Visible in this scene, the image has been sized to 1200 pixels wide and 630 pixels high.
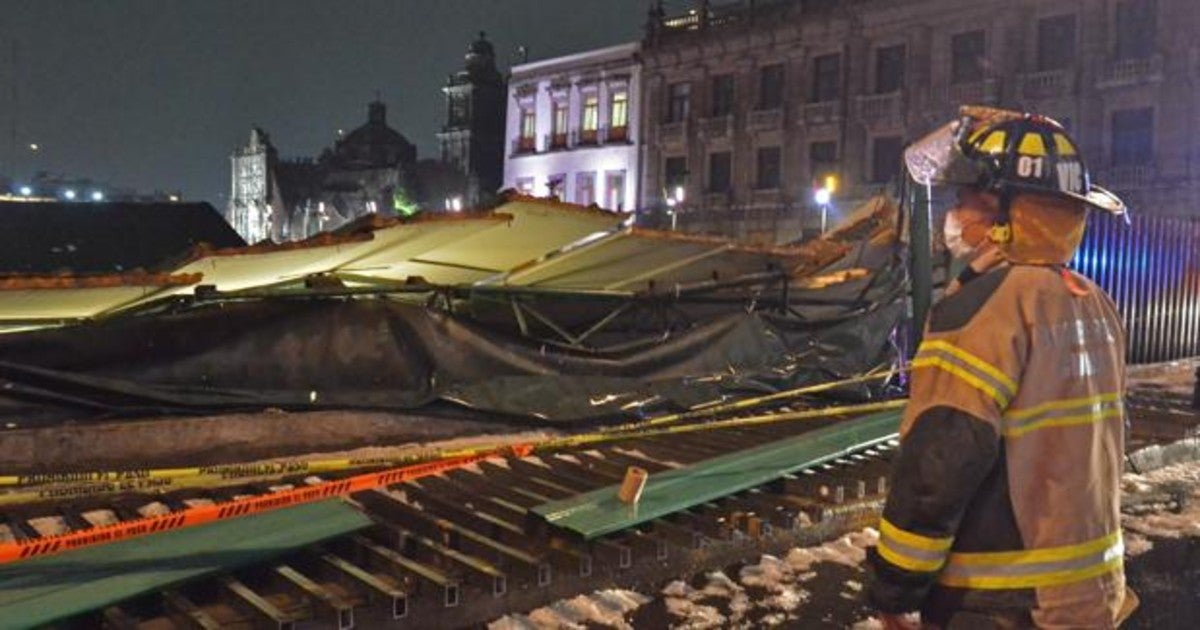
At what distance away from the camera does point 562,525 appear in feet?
17.1

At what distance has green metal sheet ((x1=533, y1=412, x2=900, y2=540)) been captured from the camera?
5336 mm

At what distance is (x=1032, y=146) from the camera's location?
2537 millimetres

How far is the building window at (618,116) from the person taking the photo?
4244 centimetres

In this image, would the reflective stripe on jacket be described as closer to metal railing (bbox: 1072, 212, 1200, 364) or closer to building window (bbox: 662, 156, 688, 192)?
metal railing (bbox: 1072, 212, 1200, 364)

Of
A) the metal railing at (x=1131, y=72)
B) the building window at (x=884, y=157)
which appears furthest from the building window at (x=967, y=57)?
the metal railing at (x=1131, y=72)

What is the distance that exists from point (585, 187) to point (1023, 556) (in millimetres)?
42690

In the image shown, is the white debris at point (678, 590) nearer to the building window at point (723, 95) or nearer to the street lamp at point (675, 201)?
the street lamp at point (675, 201)

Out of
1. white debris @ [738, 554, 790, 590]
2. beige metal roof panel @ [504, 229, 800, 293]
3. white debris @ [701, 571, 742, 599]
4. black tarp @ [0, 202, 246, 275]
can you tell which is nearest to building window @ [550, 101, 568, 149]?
black tarp @ [0, 202, 246, 275]

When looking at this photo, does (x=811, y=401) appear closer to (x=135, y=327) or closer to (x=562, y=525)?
(x=562, y=525)

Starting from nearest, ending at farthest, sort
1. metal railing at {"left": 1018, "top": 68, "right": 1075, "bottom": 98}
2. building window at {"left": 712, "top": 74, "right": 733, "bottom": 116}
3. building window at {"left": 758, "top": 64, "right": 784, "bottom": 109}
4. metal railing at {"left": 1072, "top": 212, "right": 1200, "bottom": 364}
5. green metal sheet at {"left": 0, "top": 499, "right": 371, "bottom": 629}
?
green metal sheet at {"left": 0, "top": 499, "right": 371, "bottom": 629} → metal railing at {"left": 1072, "top": 212, "right": 1200, "bottom": 364} → metal railing at {"left": 1018, "top": 68, "right": 1075, "bottom": 98} → building window at {"left": 758, "top": 64, "right": 784, "bottom": 109} → building window at {"left": 712, "top": 74, "right": 733, "bottom": 116}

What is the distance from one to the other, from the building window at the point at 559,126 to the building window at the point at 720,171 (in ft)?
28.3

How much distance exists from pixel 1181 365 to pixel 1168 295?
1.32 m

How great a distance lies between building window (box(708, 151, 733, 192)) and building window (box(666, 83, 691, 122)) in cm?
245

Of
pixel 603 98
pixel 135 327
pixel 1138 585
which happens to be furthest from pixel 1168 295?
pixel 603 98
